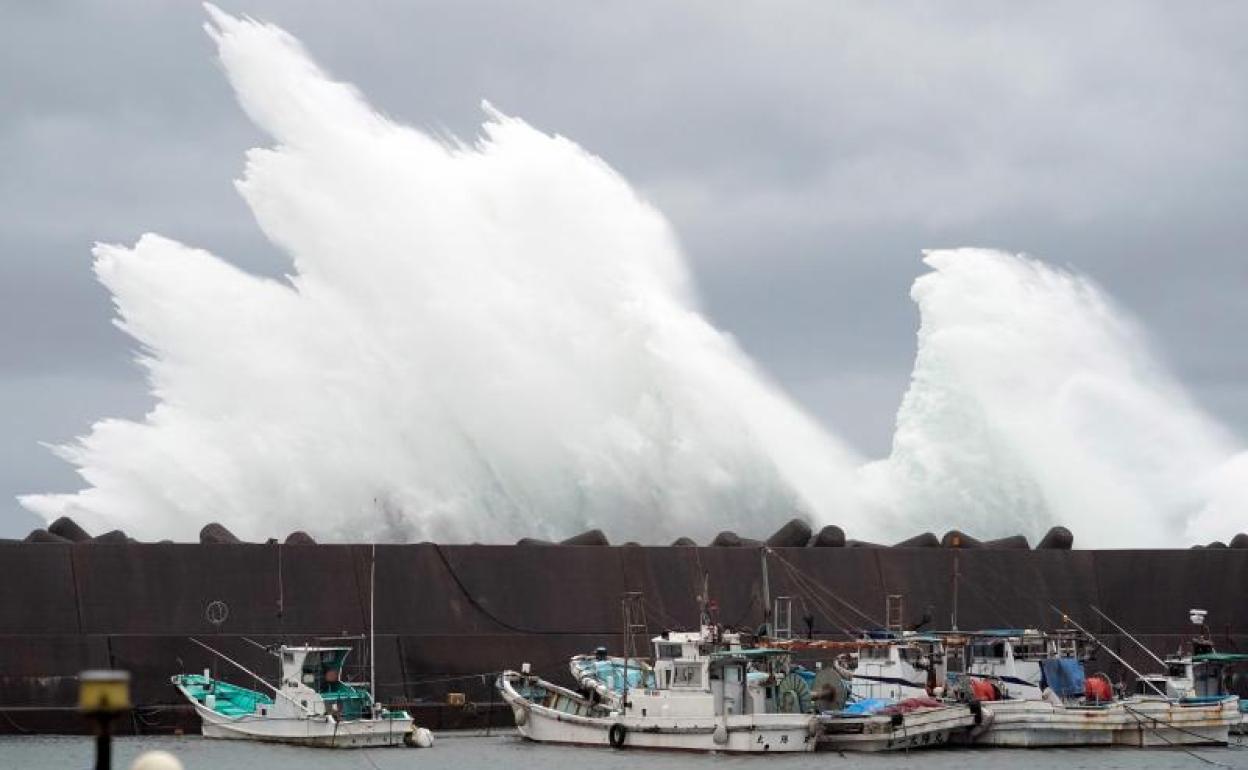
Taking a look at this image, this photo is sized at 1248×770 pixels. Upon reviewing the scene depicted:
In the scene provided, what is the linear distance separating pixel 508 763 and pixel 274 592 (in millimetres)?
8962

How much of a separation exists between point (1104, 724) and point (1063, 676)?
1588 millimetres

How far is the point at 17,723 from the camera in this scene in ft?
136

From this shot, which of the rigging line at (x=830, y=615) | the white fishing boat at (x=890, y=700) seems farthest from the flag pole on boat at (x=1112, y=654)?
the rigging line at (x=830, y=615)

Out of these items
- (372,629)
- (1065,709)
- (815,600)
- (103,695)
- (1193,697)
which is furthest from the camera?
(815,600)

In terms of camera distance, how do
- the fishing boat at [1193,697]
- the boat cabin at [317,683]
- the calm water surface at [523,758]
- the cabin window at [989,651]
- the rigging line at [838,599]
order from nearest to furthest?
the calm water surface at [523,758] < the boat cabin at [317,683] < the fishing boat at [1193,697] < the cabin window at [989,651] < the rigging line at [838,599]

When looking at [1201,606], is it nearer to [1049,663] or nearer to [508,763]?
[1049,663]

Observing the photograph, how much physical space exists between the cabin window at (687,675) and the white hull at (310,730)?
549 cm

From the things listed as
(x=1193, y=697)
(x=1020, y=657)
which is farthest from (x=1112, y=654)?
(x=1020, y=657)

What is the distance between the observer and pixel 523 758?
3866cm

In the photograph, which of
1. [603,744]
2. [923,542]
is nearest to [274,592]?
[603,744]

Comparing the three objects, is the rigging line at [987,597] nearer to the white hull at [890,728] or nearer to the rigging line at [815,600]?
the rigging line at [815,600]

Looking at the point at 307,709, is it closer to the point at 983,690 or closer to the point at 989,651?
the point at 983,690

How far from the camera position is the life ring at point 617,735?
40.8 m

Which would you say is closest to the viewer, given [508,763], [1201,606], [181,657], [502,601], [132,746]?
[508,763]
